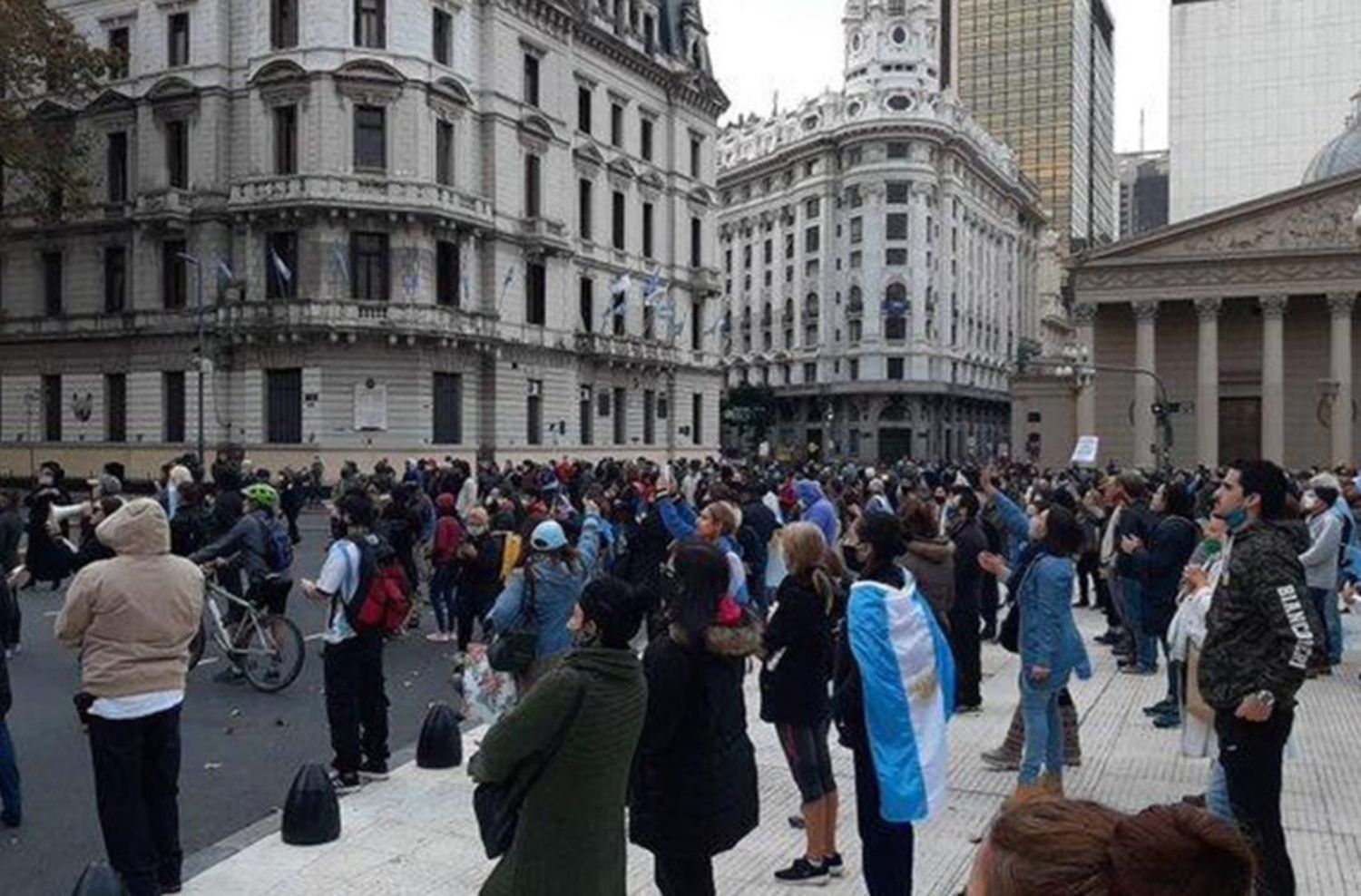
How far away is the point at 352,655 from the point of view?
809 cm

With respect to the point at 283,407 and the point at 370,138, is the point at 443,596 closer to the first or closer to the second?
the point at 283,407

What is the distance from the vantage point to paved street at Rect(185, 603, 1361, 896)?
255 inches

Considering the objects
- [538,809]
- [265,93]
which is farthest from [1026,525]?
[265,93]

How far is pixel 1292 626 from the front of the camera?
528cm

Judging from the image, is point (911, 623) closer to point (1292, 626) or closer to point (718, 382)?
point (1292, 626)

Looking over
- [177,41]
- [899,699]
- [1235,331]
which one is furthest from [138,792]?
[1235,331]

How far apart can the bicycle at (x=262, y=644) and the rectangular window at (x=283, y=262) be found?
27.8 meters

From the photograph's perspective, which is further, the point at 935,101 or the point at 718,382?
the point at 935,101

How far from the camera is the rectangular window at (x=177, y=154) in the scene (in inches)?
1594

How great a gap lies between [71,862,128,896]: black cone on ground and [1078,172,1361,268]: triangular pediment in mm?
51125

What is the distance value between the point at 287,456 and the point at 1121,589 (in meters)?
30.7

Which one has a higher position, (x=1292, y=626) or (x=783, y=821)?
(x=1292, y=626)

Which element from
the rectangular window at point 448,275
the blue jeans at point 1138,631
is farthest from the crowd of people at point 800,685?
the rectangular window at point 448,275

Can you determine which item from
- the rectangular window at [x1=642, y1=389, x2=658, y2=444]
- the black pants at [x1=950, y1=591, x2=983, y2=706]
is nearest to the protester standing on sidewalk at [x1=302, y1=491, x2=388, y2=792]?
the black pants at [x1=950, y1=591, x2=983, y2=706]
